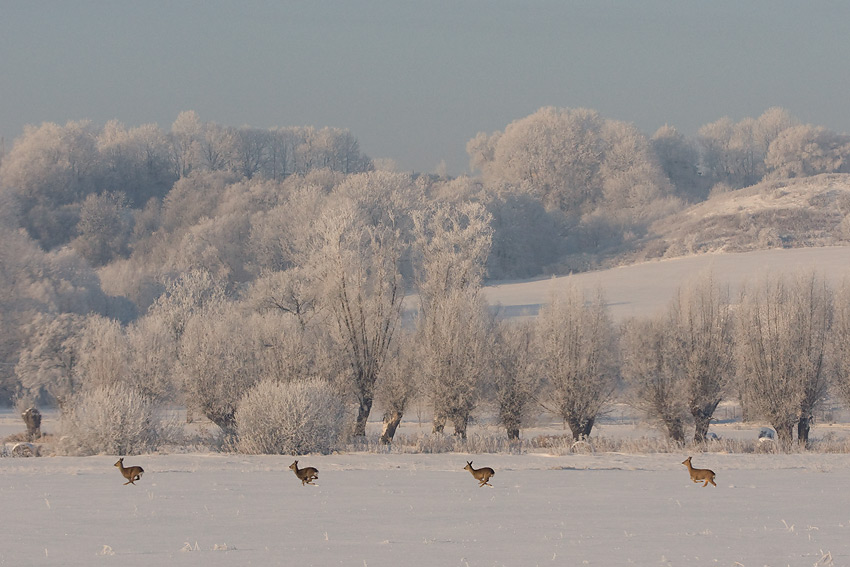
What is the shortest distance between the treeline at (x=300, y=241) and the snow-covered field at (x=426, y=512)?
6.75 m

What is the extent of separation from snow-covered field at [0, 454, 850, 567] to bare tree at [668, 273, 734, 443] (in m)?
8.96

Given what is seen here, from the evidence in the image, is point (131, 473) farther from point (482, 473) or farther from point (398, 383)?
point (398, 383)

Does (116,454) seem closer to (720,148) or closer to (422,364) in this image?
(422,364)

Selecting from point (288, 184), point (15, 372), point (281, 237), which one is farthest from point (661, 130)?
point (15, 372)

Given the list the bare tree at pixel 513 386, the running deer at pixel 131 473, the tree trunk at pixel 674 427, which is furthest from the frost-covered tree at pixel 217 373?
the tree trunk at pixel 674 427

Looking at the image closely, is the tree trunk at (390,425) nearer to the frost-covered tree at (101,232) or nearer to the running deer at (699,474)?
the running deer at (699,474)

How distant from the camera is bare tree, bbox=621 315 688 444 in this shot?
93.1ft

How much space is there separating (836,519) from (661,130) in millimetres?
108591

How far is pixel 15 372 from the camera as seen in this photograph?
4294cm

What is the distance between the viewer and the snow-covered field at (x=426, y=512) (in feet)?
33.3

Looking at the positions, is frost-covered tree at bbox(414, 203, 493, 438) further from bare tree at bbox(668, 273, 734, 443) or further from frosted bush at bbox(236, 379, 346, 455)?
bare tree at bbox(668, 273, 734, 443)

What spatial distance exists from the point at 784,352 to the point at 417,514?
17.8 meters

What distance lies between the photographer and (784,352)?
2788cm

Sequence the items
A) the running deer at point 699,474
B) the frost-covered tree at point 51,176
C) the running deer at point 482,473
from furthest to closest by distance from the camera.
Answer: the frost-covered tree at point 51,176 → the running deer at point 699,474 → the running deer at point 482,473
